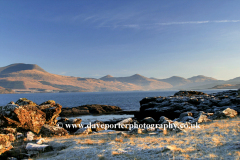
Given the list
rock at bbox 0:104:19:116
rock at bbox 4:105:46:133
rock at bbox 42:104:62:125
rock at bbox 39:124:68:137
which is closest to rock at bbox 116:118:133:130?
rock at bbox 39:124:68:137

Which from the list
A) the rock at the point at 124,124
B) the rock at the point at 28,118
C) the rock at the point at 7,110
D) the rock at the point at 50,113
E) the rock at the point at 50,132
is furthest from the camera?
the rock at the point at 124,124

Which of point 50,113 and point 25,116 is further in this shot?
point 50,113

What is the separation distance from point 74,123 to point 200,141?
20314 millimetres

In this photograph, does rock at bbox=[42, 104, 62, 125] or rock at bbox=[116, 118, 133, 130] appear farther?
rock at bbox=[116, 118, 133, 130]

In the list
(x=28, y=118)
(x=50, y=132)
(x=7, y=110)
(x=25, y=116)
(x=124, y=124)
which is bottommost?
(x=124, y=124)

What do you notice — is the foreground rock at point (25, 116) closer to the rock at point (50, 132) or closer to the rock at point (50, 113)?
the rock at point (50, 113)

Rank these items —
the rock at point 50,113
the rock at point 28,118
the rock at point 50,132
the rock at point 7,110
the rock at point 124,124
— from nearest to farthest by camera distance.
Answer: the rock at point 50,132 → the rock at point 7,110 → the rock at point 28,118 → the rock at point 50,113 → the rock at point 124,124

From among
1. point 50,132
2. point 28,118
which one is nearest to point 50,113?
point 28,118

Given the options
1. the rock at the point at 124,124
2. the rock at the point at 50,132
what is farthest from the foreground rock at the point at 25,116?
the rock at the point at 124,124

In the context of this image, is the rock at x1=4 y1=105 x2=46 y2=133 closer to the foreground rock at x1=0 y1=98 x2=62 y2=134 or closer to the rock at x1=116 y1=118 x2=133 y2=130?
the foreground rock at x1=0 y1=98 x2=62 y2=134

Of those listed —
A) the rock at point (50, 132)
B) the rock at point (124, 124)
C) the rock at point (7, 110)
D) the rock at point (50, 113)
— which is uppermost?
the rock at point (7, 110)

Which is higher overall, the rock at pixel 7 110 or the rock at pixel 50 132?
the rock at pixel 7 110

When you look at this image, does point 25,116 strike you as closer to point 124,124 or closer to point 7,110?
point 7,110

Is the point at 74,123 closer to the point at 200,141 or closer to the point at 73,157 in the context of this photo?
the point at 73,157
